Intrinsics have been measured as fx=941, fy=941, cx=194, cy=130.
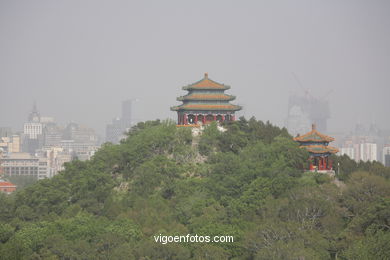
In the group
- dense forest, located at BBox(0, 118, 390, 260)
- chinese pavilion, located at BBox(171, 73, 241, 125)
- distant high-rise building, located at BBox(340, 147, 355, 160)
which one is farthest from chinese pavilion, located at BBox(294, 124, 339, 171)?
distant high-rise building, located at BBox(340, 147, 355, 160)

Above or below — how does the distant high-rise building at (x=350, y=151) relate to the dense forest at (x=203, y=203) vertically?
above

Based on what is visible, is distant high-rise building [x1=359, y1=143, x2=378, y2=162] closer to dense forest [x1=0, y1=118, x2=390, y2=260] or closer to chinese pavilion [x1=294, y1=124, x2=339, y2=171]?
dense forest [x1=0, y1=118, x2=390, y2=260]

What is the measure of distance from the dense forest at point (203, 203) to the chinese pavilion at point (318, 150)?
2.30 feet

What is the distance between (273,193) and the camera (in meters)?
45.9

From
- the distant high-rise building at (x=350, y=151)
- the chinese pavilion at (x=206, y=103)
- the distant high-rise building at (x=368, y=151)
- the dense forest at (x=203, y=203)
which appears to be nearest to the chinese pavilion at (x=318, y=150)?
the dense forest at (x=203, y=203)

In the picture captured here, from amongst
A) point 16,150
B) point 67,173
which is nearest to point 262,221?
point 67,173

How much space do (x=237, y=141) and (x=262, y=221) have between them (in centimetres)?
1117

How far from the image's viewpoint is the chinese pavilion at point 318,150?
50.3 meters

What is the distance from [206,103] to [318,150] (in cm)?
861

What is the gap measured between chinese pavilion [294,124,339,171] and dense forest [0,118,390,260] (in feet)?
2.30

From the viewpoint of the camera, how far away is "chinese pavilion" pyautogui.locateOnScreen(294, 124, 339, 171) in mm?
50312

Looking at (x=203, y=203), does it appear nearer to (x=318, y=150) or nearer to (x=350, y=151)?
(x=318, y=150)

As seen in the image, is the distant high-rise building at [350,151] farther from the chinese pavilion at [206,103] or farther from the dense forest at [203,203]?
the chinese pavilion at [206,103]

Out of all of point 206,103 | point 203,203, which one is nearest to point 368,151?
point 206,103
